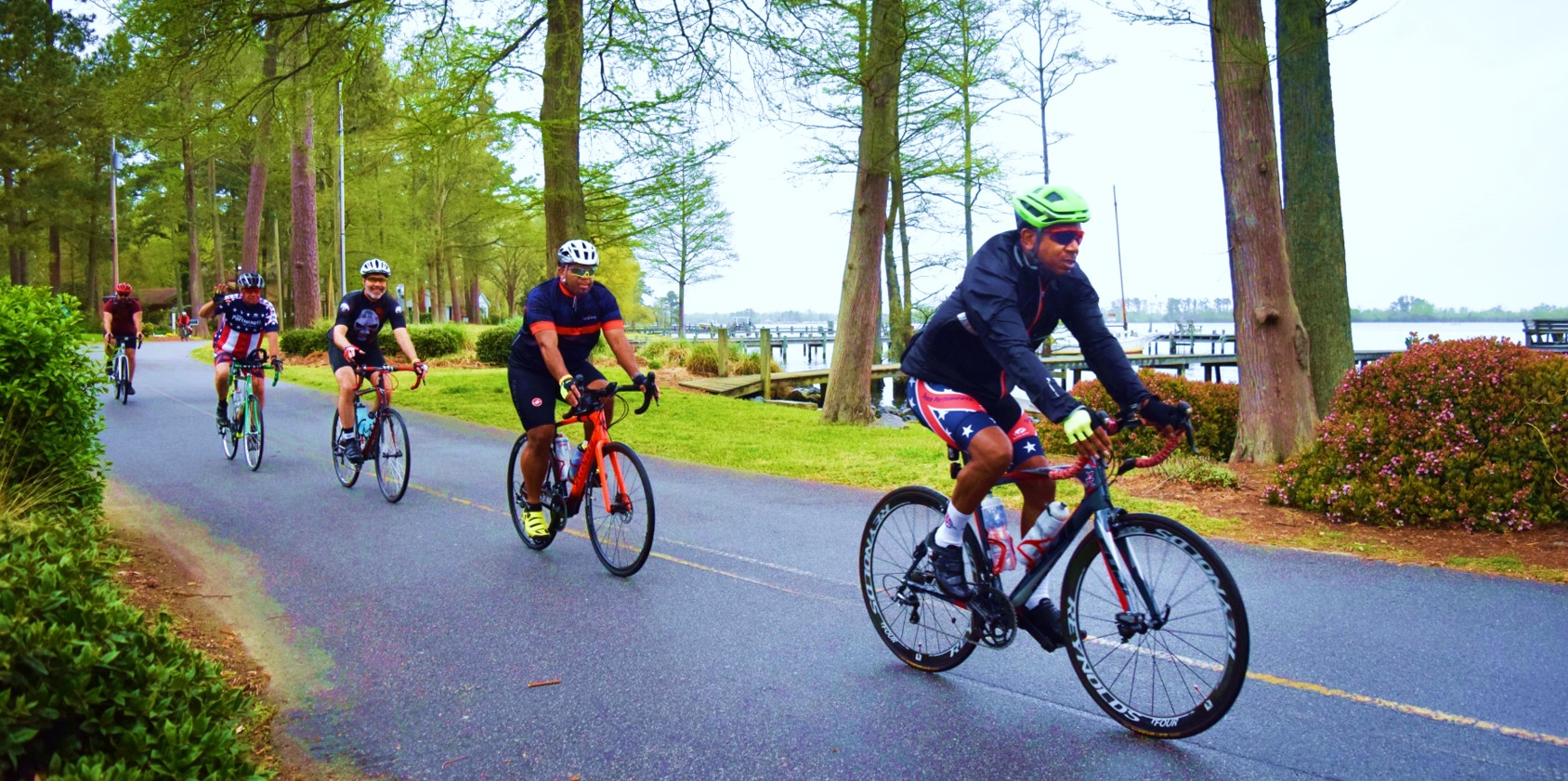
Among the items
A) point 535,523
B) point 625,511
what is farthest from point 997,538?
point 535,523

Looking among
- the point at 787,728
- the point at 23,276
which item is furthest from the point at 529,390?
the point at 23,276

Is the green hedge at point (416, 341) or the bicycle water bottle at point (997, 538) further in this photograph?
the green hedge at point (416, 341)

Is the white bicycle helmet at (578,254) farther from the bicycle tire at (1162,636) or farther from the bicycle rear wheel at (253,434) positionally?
the bicycle rear wheel at (253,434)

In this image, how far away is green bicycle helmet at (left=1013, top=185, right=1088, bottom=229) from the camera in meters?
3.95

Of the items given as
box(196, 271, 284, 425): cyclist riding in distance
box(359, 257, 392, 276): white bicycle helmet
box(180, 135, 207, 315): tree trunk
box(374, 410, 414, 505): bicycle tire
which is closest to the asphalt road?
box(374, 410, 414, 505): bicycle tire

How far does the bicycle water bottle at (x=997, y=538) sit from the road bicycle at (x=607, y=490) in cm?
243

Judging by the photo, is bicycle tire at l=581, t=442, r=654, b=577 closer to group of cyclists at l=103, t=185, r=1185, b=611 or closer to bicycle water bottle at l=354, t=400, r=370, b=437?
group of cyclists at l=103, t=185, r=1185, b=611

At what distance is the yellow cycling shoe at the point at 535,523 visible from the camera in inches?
277

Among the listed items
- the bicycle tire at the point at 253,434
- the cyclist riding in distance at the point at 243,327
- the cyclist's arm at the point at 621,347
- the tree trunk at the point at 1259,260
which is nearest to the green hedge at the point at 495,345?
the cyclist riding in distance at the point at 243,327

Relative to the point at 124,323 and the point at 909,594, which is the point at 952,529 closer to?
the point at 909,594

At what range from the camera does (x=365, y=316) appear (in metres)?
9.58

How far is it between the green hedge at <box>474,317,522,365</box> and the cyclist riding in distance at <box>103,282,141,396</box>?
9021mm

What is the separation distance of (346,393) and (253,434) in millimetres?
2055

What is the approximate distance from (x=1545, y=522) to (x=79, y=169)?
173 ft
